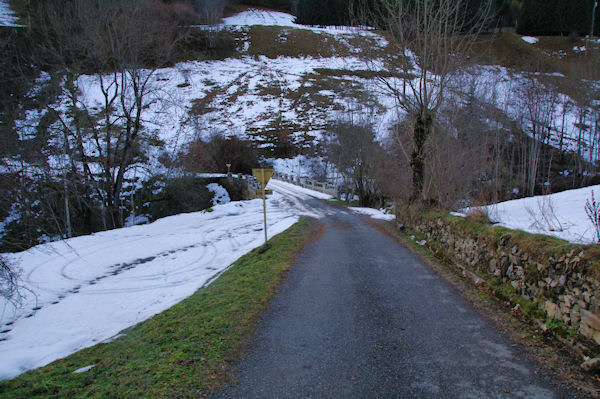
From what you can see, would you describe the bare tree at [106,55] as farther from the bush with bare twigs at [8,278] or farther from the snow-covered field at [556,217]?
the snow-covered field at [556,217]

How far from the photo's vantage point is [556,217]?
6535 mm

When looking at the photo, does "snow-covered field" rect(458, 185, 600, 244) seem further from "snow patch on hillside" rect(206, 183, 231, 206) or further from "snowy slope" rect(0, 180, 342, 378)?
"snow patch on hillside" rect(206, 183, 231, 206)

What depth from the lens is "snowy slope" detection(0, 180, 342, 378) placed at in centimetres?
670

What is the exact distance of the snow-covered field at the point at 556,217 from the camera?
540 cm

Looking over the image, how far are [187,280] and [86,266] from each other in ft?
14.2

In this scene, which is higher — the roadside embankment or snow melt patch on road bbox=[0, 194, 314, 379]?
the roadside embankment

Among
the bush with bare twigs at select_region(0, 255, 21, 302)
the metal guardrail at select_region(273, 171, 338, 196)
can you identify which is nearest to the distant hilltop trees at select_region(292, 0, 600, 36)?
the metal guardrail at select_region(273, 171, 338, 196)

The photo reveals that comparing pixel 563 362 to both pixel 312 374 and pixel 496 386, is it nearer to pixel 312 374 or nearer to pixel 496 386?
pixel 496 386

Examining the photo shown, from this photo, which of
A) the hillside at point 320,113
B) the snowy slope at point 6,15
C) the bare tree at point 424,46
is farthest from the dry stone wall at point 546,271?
the snowy slope at point 6,15

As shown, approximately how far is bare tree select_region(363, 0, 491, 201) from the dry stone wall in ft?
19.9

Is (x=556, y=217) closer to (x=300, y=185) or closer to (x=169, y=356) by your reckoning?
(x=169, y=356)

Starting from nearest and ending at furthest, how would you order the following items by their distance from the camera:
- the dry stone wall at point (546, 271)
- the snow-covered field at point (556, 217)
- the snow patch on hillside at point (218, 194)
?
the dry stone wall at point (546, 271), the snow-covered field at point (556, 217), the snow patch on hillside at point (218, 194)

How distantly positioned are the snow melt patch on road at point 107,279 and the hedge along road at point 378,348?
148 inches

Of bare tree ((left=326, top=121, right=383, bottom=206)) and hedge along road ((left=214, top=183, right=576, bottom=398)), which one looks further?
bare tree ((left=326, top=121, right=383, bottom=206))
